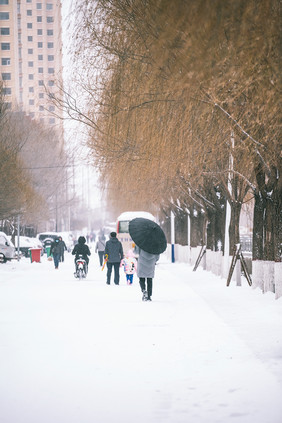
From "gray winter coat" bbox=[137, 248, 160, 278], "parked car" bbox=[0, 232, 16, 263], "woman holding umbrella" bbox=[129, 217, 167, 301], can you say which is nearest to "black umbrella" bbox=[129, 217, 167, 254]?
"woman holding umbrella" bbox=[129, 217, 167, 301]

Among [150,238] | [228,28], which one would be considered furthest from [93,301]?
[228,28]

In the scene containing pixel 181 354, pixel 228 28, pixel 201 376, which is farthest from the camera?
pixel 181 354

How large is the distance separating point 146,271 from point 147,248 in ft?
2.04

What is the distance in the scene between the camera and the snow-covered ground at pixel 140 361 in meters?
6.86

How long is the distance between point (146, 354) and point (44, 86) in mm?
11055

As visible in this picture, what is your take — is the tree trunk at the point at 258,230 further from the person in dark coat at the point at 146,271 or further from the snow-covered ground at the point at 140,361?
the person in dark coat at the point at 146,271

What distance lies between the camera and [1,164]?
38.6 metres

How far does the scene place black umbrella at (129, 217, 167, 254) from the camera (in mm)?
19188

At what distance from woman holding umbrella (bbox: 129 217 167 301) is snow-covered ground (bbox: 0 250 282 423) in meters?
0.66

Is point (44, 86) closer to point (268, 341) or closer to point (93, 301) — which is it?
point (93, 301)

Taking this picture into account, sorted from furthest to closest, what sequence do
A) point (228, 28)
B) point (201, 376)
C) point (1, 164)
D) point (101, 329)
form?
point (1, 164)
point (101, 329)
point (201, 376)
point (228, 28)

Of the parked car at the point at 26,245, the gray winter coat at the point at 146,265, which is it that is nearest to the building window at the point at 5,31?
the parked car at the point at 26,245

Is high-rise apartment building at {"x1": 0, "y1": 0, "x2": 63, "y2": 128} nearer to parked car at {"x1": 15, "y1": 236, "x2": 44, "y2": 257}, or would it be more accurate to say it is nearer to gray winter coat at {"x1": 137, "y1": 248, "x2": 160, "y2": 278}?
parked car at {"x1": 15, "y1": 236, "x2": 44, "y2": 257}

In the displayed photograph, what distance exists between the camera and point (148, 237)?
19359 mm
